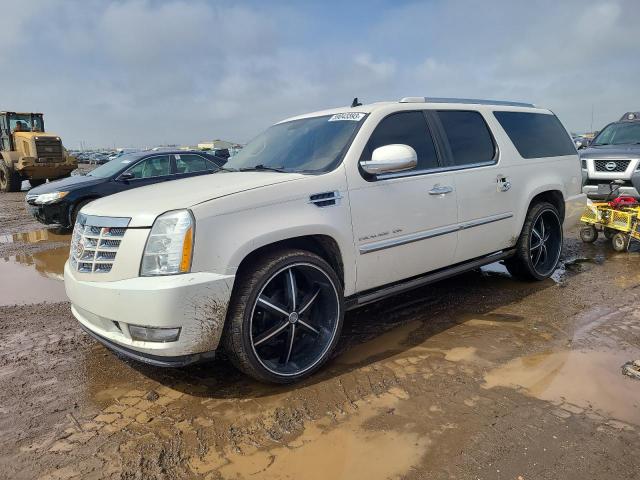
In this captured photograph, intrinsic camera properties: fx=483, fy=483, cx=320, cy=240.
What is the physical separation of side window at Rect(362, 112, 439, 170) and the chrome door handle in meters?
0.18

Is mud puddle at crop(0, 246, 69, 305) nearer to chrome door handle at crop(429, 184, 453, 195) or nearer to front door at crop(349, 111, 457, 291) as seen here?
front door at crop(349, 111, 457, 291)

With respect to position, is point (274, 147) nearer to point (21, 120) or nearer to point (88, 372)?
point (88, 372)

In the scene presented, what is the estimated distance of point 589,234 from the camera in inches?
299

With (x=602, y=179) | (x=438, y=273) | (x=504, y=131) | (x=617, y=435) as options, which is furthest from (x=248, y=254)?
(x=602, y=179)

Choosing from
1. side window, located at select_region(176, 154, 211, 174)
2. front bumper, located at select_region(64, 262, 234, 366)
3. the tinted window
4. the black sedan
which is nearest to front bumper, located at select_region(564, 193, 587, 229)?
the tinted window

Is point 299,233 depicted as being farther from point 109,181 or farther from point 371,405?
point 109,181

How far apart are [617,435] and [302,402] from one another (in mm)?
1780

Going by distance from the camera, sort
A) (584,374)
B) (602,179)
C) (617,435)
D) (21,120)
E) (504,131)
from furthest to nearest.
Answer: (21,120), (602,179), (504,131), (584,374), (617,435)

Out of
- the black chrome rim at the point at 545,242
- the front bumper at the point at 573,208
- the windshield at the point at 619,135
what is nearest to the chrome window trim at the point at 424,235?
the black chrome rim at the point at 545,242

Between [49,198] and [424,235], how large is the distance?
302 inches

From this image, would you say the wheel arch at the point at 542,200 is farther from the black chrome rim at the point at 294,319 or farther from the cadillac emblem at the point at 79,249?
the cadillac emblem at the point at 79,249

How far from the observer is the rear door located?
4305 mm

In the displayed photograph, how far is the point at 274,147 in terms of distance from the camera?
430 centimetres

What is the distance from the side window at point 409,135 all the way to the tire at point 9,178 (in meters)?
20.9
